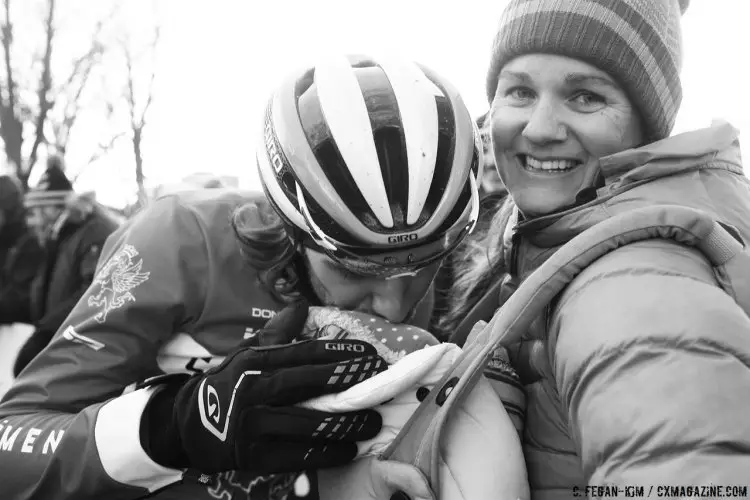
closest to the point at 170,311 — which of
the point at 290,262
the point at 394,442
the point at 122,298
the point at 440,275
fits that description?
the point at 122,298

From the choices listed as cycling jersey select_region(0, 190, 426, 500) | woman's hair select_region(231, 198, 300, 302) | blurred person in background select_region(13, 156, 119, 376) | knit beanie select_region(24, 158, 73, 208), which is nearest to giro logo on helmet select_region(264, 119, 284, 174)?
woman's hair select_region(231, 198, 300, 302)

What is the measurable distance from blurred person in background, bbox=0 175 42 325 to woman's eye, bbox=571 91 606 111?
226 inches

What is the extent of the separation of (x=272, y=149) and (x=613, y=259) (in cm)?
120

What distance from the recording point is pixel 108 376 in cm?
212

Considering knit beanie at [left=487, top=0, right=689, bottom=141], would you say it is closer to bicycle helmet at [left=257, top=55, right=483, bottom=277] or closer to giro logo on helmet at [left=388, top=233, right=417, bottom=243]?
bicycle helmet at [left=257, top=55, right=483, bottom=277]

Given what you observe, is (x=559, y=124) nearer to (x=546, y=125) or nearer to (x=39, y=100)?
(x=546, y=125)

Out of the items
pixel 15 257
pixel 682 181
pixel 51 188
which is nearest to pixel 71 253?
pixel 15 257

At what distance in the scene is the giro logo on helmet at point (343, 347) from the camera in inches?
68.9

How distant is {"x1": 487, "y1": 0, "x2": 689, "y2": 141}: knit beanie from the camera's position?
75.9 inches

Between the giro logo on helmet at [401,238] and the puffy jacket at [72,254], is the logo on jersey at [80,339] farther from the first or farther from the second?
the puffy jacket at [72,254]

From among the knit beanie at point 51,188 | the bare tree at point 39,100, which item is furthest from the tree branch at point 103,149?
the knit beanie at point 51,188

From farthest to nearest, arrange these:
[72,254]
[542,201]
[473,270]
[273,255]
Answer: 1. [72,254]
2. [473,270]
3. [273,255]
4. [542,201]

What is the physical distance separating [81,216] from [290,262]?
3.96 meters

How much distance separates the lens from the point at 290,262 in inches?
91.1
